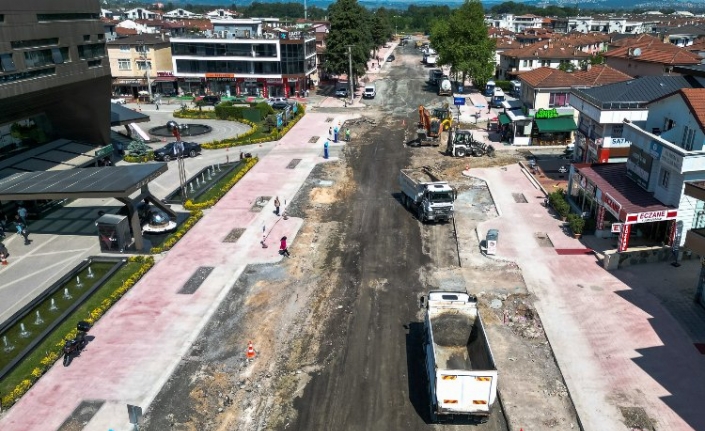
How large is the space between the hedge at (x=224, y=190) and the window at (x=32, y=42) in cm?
1622

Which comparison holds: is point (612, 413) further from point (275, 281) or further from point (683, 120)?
point (683, 120)

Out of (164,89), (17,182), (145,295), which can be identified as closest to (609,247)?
(145,295)

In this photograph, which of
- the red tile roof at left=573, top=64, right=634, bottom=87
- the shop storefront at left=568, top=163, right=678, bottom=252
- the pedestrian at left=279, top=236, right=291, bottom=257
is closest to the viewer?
the shop storefront at left=568, top=163, right=678, bottom=252

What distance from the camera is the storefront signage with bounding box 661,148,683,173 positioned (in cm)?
3200

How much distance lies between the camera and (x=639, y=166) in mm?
37500

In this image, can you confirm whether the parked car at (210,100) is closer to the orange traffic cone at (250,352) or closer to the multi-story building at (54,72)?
the multi-story building at (54,72)

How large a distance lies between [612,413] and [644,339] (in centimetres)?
637

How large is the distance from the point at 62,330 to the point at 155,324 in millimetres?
4555

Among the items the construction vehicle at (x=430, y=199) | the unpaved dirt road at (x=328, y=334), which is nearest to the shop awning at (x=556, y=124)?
the unpaved dirt road at (x=328, y=334)

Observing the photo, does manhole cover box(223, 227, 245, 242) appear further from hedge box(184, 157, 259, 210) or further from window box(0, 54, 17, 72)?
window box(0, 54, 17, 72)

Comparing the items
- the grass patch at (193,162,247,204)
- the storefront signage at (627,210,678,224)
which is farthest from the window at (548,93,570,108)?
the grass patch at (193,162,247,204)

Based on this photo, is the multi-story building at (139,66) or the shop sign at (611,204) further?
the multi-story building at (139,66)

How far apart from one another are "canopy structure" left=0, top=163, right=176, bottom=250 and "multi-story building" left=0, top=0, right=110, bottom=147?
667 centimetres

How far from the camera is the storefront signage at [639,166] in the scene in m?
36.3
